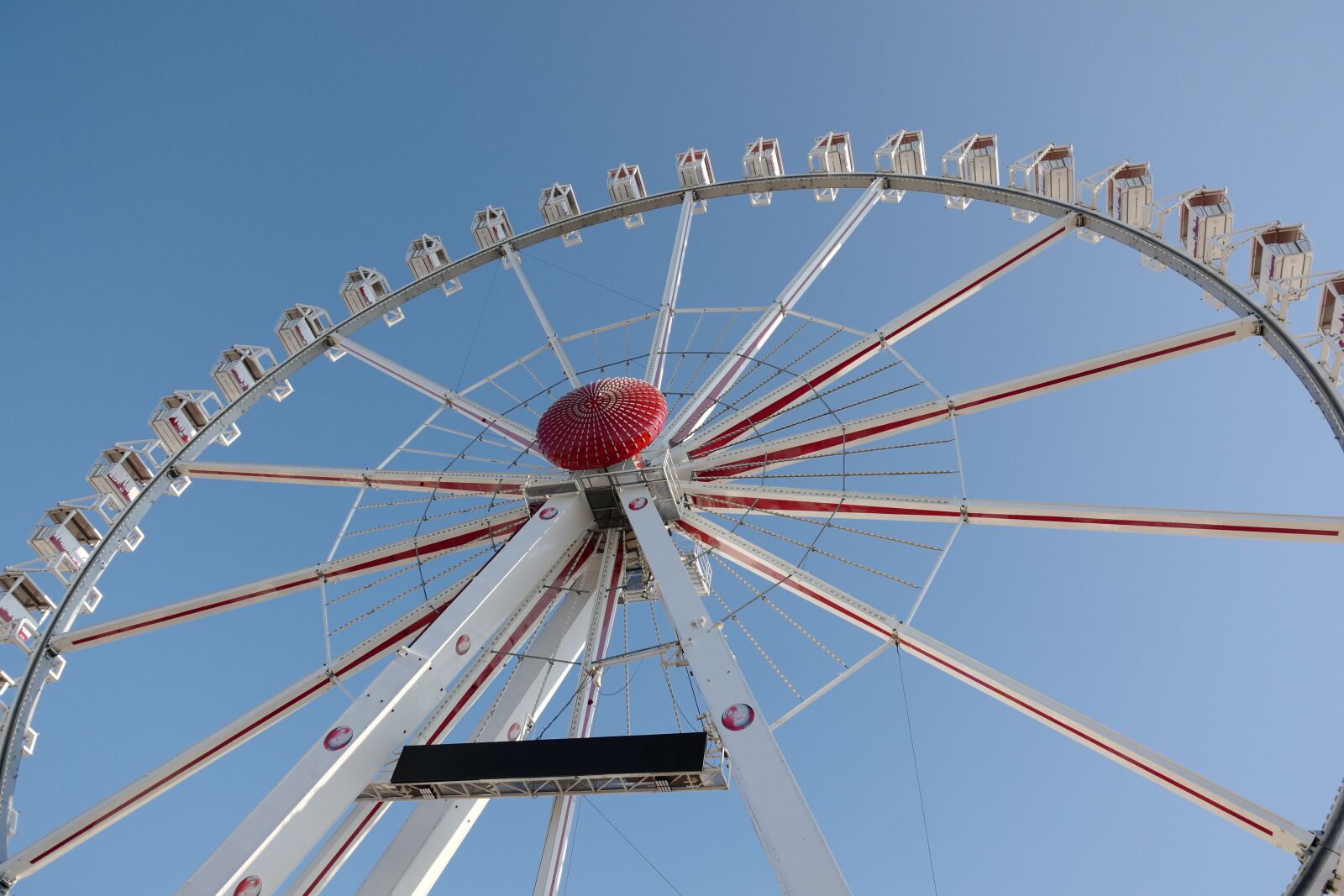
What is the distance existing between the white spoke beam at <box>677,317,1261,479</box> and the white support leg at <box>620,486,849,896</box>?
8.76 feet

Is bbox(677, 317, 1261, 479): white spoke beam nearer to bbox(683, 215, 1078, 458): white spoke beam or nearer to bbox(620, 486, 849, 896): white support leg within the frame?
bbox(683, 215, 1078, 458): white spoke beam

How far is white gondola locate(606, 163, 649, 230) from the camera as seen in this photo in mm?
19719

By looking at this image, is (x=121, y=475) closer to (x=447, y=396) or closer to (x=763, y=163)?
(x=447, y=396)

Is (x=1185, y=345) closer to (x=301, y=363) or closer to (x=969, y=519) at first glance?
(x=969, y=519)

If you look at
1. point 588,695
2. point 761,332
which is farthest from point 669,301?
point 588,695

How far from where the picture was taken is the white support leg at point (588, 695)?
37.4 feet

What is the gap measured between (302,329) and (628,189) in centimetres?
674

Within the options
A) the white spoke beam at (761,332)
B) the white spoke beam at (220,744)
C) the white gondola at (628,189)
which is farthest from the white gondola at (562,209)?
the white spoke beam at (220,744)

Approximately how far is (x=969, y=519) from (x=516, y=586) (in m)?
5.43

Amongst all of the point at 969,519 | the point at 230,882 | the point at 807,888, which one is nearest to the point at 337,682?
the point at 230,882

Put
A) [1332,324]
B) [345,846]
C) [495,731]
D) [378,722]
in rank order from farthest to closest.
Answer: [495,731] < [1332,324] < [345,846] < [378,722]

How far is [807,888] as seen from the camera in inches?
289

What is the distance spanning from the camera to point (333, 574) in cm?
1356

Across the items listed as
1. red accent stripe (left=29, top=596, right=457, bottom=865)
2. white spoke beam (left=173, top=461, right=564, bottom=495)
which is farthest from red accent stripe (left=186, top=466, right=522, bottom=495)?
red accent stripe (left=29, top=596, right=457, bottom=865)
